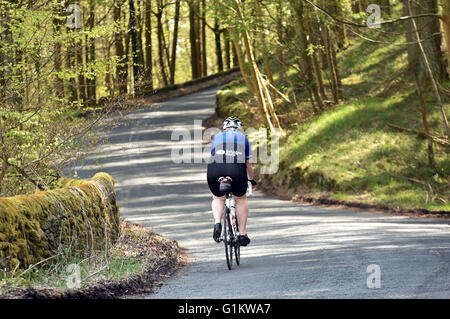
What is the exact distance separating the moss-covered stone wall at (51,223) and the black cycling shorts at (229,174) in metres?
1.96

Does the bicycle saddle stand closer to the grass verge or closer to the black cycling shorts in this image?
the black cycling shorts

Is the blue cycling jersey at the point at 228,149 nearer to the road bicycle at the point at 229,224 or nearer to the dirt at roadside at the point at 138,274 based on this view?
the road bicycle at the point at 229,224

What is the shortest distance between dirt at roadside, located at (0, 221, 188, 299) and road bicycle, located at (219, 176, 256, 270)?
940mm

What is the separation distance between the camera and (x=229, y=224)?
1090 centimetres

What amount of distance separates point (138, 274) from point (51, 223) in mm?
1386

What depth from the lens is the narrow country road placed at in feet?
27.9

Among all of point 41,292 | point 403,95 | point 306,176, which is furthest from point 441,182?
point 41,292

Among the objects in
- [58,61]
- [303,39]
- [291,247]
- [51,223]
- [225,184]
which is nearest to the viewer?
[51,223]

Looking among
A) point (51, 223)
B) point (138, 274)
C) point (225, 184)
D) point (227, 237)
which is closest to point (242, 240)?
point (227, 237)

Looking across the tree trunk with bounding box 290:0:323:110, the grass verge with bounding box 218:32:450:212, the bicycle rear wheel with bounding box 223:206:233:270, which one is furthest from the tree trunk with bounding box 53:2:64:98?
the tree trunk with bounding box 290:0:323:110

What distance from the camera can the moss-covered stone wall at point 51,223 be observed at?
828 centimetres

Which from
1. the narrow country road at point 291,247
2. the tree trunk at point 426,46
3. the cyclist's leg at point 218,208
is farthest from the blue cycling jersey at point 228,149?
the tree trunk at point 426,46

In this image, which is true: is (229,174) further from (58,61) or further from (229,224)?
(58,61)
